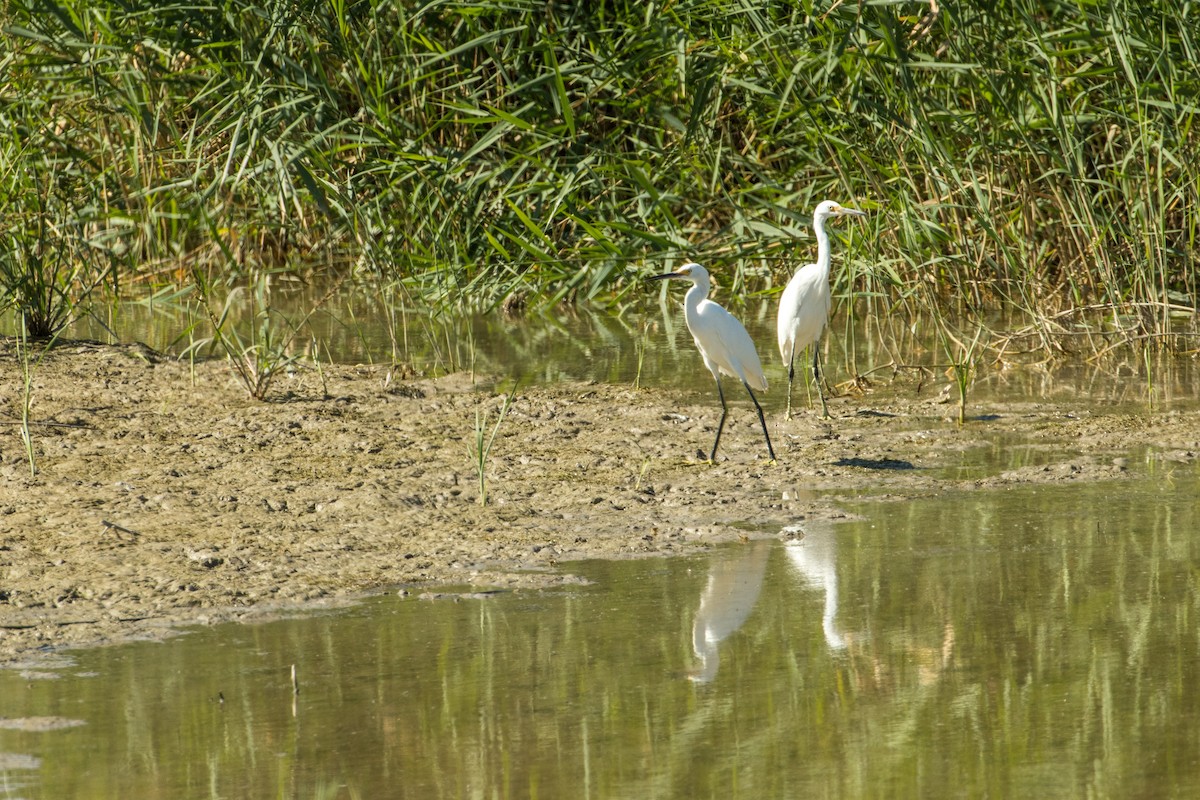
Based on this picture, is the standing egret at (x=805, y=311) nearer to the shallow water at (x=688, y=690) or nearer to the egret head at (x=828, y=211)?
the egret head at (x=828, y=211)

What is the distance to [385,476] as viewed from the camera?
17.8 feet

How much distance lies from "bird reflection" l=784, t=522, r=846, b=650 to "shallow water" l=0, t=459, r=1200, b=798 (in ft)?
0.04

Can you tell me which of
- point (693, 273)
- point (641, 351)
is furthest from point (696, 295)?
point (641, 351)

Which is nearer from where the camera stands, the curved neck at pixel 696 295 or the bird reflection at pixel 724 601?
the bird reflection at pixel 724 601

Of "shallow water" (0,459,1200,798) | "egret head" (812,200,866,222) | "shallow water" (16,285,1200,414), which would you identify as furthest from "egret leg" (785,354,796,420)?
"shallow water" (0,459,1200,798)

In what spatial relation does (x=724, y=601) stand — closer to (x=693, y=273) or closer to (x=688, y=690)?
(x=688, y=690)

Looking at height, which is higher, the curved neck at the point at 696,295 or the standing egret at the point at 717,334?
the curved neck at the point at 696,295

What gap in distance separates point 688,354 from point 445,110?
2436 millimetres

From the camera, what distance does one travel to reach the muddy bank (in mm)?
4207

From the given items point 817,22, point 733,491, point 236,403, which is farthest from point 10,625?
point 817,22

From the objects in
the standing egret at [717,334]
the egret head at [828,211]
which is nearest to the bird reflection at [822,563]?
the standing egret at [717,334]

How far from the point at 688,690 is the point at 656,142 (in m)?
6.51

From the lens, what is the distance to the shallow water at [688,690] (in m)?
2.88

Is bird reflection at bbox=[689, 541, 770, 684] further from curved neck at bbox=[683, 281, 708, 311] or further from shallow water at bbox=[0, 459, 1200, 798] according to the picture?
curved neck at bbox=[683, 281, 708, 311]
